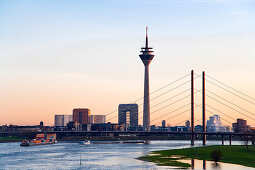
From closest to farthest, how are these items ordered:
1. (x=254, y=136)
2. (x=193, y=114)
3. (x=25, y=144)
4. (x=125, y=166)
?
(x=125, y=166), (x=254, y=136), (x=193, y=114), (x=25, y=144)

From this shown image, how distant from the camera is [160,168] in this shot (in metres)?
75.3

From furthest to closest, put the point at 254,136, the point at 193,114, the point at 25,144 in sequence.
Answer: the point at 25,144 < the point at 193,114 < the point at 254,136

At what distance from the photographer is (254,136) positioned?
13162cm

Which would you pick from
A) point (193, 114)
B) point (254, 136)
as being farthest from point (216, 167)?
point (193, 114)

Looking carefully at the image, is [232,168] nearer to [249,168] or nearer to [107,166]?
[249,168]

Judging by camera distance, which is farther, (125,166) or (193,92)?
(193,92)

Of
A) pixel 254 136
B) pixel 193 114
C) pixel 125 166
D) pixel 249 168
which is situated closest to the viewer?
pixel 249 168

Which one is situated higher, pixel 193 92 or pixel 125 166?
pixel 193 92

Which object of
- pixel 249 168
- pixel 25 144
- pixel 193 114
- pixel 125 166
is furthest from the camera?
pixel 25 144

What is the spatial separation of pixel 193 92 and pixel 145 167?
295 ft

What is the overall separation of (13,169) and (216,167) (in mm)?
35048

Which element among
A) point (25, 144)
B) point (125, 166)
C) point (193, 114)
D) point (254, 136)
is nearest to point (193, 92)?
point (193, 114)

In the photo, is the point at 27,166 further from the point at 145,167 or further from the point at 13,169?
the point at 145,167

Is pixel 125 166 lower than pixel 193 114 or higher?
lower
